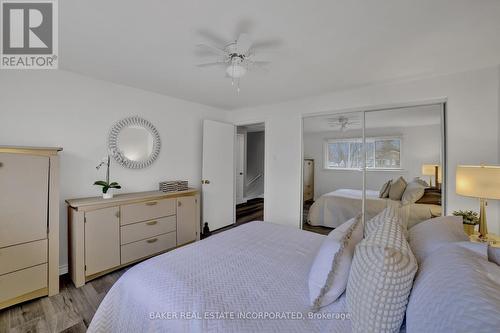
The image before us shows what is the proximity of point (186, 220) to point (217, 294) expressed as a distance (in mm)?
2171

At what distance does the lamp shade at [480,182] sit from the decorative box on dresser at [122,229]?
3100 millimetres

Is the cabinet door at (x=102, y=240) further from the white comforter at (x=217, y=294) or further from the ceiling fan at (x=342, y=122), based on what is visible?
the ceiling fan at (x=342, y=122)

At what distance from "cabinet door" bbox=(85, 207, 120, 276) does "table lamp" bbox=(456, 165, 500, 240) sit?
3.46 m

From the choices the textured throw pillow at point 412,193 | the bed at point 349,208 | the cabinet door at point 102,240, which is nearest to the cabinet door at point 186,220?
the cabinet door at point 102,240

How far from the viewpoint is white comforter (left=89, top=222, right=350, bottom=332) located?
0.99m

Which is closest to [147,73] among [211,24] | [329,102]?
[211,24]

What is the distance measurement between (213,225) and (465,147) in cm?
364

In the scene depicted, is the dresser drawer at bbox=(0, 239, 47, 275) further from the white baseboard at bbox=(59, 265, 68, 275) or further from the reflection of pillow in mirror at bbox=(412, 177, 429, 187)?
the reflection of pillow in mirror at bbox=(412, 177, 429, 187)

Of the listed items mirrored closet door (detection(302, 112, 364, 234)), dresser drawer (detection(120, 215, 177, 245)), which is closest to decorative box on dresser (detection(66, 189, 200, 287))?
dresser drawer (detection(120, 215, 177, 245))

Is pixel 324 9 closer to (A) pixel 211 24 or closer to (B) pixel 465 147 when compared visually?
(A) pixel 211 24

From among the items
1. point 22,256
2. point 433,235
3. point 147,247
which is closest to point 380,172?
point 433,235

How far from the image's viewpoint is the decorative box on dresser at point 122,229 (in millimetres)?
2230

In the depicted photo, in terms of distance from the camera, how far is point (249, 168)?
22.8ft

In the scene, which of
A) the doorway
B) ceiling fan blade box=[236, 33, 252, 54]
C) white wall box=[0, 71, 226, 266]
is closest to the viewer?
ceiling fan blade box=[236, 33, 252, 54]
